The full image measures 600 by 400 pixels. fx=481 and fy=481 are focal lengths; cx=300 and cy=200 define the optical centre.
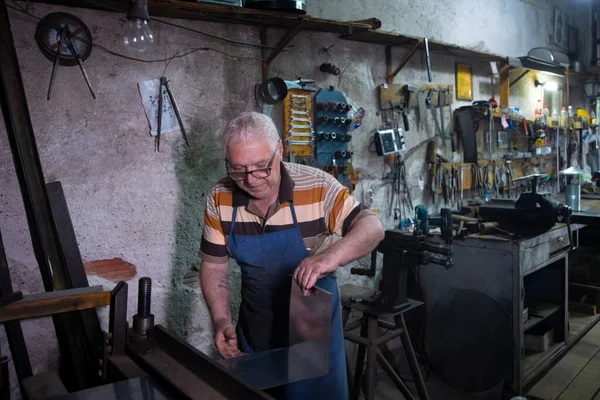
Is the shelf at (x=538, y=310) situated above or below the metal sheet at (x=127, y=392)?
below

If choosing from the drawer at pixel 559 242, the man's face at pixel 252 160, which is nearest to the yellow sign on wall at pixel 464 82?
the drawer at pixel 559 242

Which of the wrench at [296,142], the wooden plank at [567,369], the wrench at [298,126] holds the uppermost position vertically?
the wrench at [298,126]

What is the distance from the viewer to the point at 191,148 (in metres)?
2.58

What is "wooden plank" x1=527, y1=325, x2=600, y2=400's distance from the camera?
113 inches

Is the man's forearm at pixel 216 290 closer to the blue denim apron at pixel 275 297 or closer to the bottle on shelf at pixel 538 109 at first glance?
the blue denim apron at pixel 275 297

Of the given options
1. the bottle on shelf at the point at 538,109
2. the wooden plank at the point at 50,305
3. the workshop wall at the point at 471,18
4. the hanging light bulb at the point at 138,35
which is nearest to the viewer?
the wooden plank at the point at 50,305

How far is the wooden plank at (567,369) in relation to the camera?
113 inches

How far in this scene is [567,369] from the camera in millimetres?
3172

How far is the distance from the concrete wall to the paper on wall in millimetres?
34

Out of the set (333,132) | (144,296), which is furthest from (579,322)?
(144,296)

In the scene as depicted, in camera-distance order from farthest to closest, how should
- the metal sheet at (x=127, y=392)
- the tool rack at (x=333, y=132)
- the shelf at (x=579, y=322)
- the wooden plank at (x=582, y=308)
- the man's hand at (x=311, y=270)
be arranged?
1. the wooden plank at (x=582, y=308)
2. the shelf at (x=579, y=322)
3. the tool rack at (x=333, y=132)
4. the man's hand at (x=311, y=270)
5. the metal sheet at (x=127, y=392)

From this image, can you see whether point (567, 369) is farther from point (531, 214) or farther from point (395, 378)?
point (395, 378)

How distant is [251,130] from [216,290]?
0.63 m

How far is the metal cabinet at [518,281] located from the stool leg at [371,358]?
0.82 m
